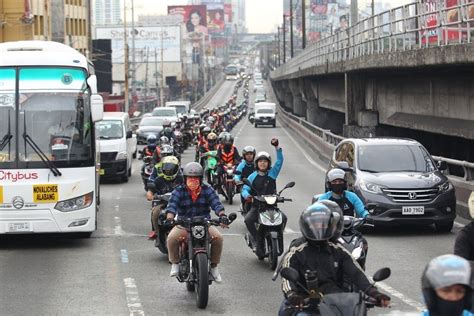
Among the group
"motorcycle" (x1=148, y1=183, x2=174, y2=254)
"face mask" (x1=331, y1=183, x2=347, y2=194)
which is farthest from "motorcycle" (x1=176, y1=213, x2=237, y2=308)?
"motorcycle" (x1=148, y1=183, x2=174, y2=254)

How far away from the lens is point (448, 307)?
17.1 ft

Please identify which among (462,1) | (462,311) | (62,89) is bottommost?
(462,311)

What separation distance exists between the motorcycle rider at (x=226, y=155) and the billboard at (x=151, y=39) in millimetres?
126923

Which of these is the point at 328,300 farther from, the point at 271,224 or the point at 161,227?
the point at 161,227

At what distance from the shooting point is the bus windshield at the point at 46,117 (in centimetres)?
1568

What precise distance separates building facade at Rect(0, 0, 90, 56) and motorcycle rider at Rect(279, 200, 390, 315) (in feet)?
185

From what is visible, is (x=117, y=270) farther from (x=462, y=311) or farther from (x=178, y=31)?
(x=178, y=31)

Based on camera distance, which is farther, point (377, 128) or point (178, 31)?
point (178, 31)

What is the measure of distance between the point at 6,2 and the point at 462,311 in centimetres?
6240

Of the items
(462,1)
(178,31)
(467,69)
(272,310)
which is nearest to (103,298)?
(272,310)

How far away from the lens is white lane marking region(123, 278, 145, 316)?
10883 mm

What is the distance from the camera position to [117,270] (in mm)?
13797

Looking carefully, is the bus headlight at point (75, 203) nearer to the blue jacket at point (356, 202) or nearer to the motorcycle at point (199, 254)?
the motorcycle at point (199, 254)

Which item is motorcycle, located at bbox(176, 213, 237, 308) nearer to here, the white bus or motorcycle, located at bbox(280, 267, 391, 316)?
motorcycle, located at bbox(280, 267, 391, 316)
